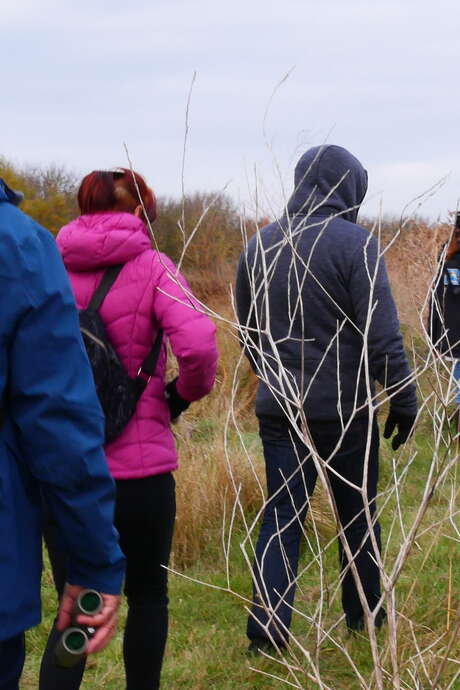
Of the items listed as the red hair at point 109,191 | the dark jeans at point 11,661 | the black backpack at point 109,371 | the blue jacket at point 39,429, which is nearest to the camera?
the blue jacket at point 39,429

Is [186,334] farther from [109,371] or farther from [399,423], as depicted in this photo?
[399,423]

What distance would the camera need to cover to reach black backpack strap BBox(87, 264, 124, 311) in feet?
9.34

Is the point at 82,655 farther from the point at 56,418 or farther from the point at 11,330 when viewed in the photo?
the point at 11,330

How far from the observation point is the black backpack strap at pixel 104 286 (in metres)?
2.85

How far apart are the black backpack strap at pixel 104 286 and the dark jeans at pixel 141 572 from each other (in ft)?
1.74

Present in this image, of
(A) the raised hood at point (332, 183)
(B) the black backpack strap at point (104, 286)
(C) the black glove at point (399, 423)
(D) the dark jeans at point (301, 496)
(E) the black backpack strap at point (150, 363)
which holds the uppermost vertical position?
(A) the raised hood at point (332, 183)

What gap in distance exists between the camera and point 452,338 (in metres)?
6.76

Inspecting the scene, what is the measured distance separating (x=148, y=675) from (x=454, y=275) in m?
4.42

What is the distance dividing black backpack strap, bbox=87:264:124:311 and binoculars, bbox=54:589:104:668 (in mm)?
1121

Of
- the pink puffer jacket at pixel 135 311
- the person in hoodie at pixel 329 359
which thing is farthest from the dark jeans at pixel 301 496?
the pink puffer jacket at pixel 135 311

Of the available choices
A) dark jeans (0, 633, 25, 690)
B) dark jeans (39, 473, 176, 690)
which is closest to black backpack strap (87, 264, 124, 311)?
dark jeans (39, 473, 176, 690)

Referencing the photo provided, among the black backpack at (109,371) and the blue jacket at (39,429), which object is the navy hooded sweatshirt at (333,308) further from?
the blue jacket at (39,429)

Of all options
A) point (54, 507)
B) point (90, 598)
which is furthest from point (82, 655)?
point (54, 507)

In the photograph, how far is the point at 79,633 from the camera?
1905mm
